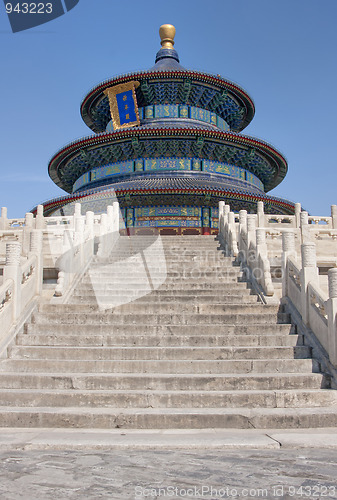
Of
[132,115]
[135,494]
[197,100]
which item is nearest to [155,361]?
[135,494]

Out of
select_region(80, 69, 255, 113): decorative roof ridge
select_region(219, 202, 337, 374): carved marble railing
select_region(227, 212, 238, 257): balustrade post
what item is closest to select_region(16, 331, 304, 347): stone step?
select_region(219, 202, 337, 374): carved marble railing

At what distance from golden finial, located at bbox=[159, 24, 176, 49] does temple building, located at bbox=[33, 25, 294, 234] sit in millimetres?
2024

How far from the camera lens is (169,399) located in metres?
6.26

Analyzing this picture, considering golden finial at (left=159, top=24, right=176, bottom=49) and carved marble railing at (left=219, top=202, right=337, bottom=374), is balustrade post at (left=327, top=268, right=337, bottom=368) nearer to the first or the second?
carved marble railing at (left=219, top=202, right=337, bottom=374)

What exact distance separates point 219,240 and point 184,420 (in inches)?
412

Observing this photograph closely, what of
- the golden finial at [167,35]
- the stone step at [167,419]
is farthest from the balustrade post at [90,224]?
the golden finial at [167,35]

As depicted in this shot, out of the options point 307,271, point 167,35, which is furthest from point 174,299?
point 167,35

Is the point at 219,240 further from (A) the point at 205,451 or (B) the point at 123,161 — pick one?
(B) the point at 123,161

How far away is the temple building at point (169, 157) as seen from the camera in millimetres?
24891

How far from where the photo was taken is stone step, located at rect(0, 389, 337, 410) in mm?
6246

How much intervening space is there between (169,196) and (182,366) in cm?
1827

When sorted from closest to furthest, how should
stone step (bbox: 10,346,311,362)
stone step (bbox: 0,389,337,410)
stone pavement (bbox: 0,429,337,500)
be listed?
stone pavement (bbox: 0,429,337,500) < stone step (bbox: 0,389,337,410) < stone step (bbox: 10,346,311,362)

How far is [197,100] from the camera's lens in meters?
30.3

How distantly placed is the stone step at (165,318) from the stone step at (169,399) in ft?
7.81
